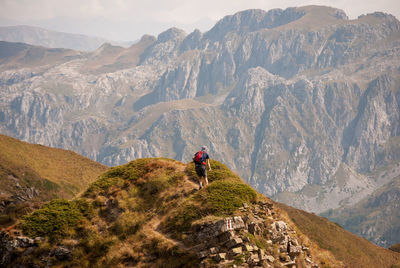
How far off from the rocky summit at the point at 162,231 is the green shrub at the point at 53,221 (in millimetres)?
79

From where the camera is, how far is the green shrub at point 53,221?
29734 mm

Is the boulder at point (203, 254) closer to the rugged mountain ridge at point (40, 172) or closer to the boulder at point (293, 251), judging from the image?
the boulder at point (293, 251)

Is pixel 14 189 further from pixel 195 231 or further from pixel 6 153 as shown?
pixel 195 231

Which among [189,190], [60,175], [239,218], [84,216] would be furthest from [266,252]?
[60,175]

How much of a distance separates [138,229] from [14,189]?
4503 inches

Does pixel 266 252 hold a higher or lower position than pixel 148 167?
lower

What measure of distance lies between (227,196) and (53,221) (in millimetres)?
15602

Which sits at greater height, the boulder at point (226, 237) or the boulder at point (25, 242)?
the boulder at point (226, 237)

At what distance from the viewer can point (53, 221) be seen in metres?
30.5

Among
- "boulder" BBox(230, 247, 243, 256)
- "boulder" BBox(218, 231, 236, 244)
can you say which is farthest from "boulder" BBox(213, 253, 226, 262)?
"boulder" BBox(218, 231, 236, 244)

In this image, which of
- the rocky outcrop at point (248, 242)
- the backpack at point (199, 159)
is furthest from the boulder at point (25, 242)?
the backpack at point (199, 159)

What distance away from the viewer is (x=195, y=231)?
27500mm

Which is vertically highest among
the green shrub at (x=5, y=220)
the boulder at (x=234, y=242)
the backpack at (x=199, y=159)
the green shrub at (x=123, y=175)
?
the backpack at (x=199, y=159)

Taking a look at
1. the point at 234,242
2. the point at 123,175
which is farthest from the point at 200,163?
the point at 123,175
